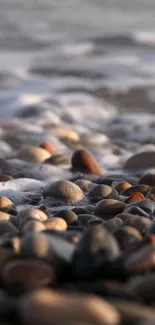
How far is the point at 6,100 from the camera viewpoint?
609 cm

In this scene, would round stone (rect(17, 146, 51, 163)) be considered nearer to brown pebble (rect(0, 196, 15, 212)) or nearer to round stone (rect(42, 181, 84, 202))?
round stone (rect(42, 181, 84, 202))

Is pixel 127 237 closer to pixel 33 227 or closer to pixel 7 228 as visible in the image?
pixel 33 227

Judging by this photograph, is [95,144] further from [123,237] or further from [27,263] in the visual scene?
[27,263]

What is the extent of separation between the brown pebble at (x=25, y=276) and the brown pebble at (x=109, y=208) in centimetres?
93

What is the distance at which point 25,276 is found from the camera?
1.55 meters

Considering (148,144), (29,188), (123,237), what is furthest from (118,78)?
(123,237)

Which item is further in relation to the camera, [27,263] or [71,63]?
[71,63]

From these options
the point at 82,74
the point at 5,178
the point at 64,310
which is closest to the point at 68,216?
the point at 64,310

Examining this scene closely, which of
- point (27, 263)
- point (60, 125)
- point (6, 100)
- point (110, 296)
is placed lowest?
point (110, 296)

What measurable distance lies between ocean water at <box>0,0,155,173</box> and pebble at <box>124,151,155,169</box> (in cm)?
17

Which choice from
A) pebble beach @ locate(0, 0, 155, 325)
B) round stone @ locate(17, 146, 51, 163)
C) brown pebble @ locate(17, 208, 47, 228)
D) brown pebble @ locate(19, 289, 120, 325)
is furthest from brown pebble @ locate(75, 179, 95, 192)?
brown pebble @ locate(19, 289, 120, 325)

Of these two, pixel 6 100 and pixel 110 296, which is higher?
pixel 6 100

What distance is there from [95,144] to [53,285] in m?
3.23

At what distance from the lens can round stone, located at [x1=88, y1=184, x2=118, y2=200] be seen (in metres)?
2.89
